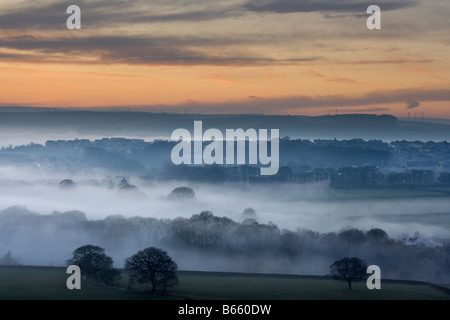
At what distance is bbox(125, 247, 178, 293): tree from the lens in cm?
7544

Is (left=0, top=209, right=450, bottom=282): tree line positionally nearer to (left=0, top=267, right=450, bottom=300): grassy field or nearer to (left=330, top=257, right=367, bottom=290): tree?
(left=0, top=267, right=450, bottom=300): grassy field

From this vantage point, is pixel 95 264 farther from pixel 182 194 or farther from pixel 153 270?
pixel 182 194

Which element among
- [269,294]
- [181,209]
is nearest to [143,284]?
[269,294]

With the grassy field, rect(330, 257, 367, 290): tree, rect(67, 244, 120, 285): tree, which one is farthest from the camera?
rect(330, 257, 367, 290): tree

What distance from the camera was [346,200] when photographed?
188 m

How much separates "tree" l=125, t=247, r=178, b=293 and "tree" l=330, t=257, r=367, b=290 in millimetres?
16389

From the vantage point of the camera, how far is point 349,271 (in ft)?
268

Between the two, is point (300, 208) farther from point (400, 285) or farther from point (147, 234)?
point (400, 285)

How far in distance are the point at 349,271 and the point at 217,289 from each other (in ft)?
45.5

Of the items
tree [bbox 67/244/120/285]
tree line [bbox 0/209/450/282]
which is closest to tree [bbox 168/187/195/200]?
tree line [bbox 0/209/450/282]

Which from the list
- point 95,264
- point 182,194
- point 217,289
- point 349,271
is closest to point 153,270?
point 217,289

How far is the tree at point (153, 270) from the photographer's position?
75.4 metres

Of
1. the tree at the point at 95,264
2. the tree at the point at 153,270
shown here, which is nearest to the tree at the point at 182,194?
the tree at the point at 95,264
